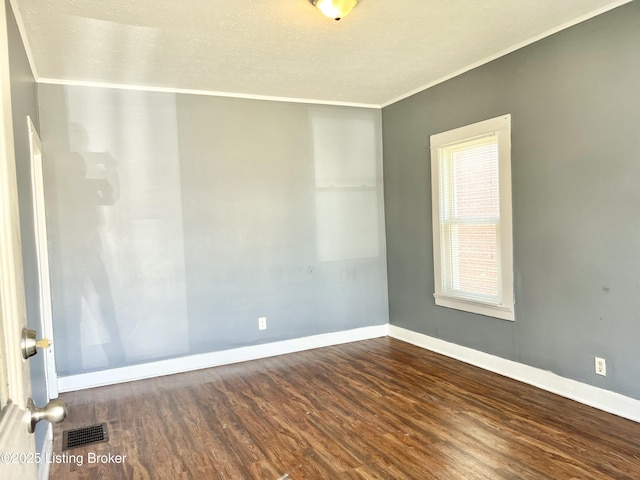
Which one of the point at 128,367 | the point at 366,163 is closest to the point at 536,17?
the point at 366,163

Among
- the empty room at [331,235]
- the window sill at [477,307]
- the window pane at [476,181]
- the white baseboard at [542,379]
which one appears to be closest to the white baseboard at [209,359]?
the empty room at [331,235]

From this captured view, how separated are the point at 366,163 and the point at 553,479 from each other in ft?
11.1

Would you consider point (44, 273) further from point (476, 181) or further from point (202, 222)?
point (476, 181)

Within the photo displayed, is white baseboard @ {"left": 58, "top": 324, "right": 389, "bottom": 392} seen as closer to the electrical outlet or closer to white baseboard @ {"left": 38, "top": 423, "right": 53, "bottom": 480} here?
white baseboard @ {"left": 38, "top": 423, "right": 53, "bottom": 480}

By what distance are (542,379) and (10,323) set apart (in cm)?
334

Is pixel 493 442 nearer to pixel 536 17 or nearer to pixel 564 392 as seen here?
pixel 564 392

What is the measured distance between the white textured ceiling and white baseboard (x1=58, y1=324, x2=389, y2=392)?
96.7 inches

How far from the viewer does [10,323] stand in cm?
86

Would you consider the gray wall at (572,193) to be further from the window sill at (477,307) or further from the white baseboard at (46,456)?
the white baseboard at (46,456)

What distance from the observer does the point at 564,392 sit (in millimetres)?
2982

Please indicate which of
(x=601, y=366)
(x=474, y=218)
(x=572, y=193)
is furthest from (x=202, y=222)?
(x=601, y=366)

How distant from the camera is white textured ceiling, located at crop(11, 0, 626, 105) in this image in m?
2.46

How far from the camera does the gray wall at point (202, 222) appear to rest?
3.50 metres

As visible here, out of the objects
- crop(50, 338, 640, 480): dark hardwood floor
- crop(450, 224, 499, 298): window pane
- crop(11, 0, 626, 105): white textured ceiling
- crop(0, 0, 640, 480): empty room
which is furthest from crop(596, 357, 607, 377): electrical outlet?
crop(11, 0, 626, 105): white textured ceiling
